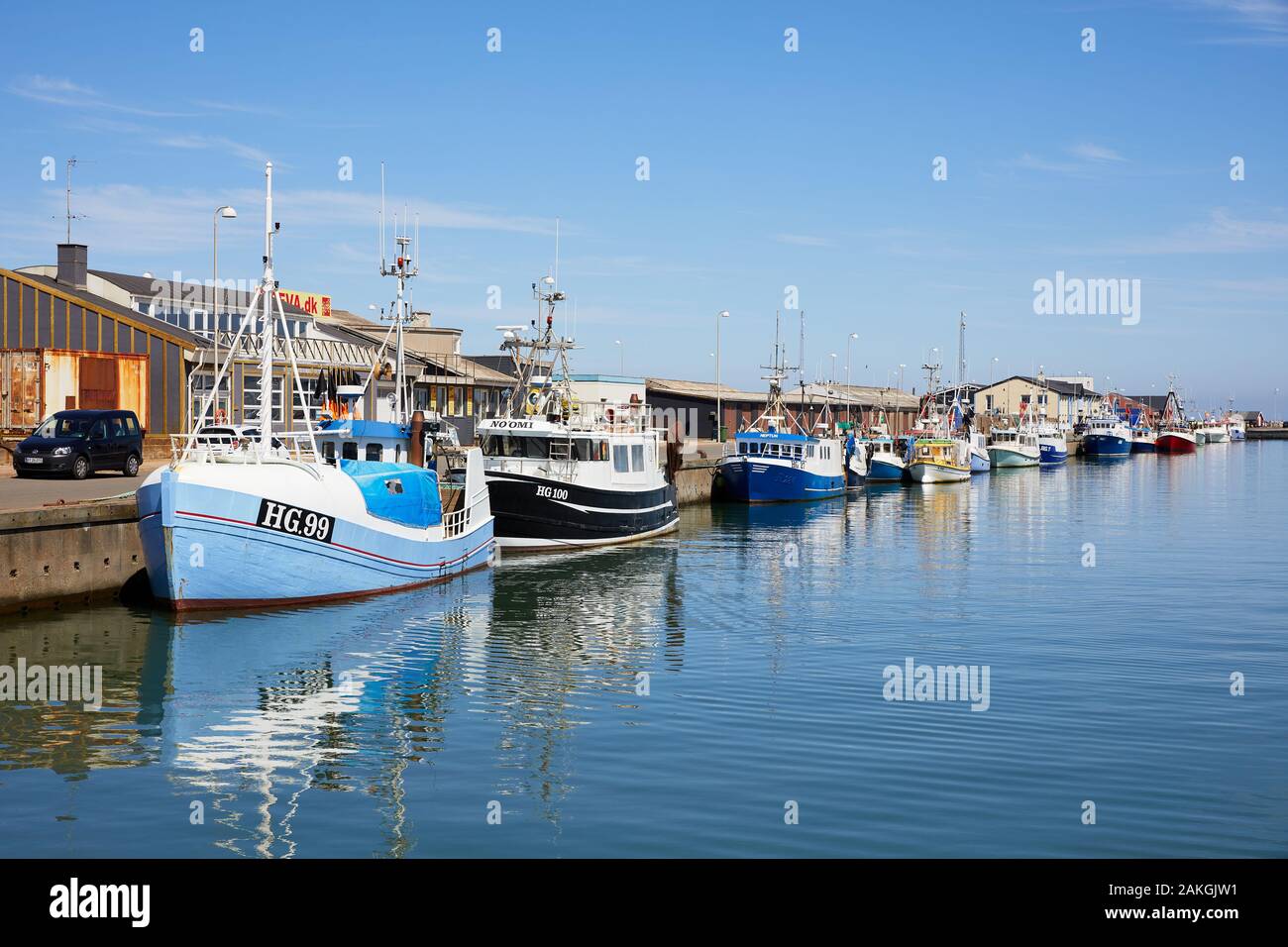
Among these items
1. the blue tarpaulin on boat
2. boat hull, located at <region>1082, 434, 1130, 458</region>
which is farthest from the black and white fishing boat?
boat hull, located at <region>1082, 434, 1130, 458</region>

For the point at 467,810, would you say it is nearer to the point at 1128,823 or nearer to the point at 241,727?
the point at 241,727

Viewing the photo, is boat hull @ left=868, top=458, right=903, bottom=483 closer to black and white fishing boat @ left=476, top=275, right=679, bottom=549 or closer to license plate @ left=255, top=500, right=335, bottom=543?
black and white fishing boat @ left=476, top=275, right=679, bottom=549

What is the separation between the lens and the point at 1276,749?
56.9 feet

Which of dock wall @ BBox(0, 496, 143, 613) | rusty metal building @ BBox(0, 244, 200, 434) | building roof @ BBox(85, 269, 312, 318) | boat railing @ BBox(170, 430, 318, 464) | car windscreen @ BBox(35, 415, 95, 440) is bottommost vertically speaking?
dock wall @ BBox(0, 496, 143, 613)

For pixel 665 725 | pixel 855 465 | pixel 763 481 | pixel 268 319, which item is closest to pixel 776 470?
pixel 763 481

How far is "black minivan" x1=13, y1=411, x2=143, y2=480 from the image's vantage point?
35344mm

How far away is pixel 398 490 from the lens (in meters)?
30.5

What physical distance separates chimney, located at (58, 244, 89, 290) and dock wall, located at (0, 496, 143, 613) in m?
32.6

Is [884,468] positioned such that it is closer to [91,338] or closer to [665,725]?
[91,338]

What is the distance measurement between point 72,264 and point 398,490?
3453 cm

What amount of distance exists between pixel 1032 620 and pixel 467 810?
18034 mm

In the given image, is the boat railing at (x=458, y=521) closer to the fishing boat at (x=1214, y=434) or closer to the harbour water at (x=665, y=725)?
the harbour water at (x=665, y=725)

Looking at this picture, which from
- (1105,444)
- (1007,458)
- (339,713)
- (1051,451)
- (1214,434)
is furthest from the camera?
(1214,434)
